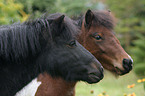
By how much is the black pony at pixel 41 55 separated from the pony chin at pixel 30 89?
0.11 ft

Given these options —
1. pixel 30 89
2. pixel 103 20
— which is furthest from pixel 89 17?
pixel 30 89

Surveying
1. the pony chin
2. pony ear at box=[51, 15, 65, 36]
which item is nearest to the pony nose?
pony ear at box=[51, 15, 65, 36]

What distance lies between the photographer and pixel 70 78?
82.2 inches

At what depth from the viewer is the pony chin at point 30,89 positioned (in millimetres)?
1965

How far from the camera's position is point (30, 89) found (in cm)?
199

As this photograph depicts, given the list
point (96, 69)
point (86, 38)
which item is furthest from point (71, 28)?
point (86, 38)

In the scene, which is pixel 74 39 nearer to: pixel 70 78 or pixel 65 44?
pixel 65 44

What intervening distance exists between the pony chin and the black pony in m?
0.04

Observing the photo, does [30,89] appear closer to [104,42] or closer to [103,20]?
[104,42]

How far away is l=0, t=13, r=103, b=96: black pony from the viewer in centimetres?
193

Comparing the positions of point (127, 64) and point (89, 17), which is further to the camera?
point (89, 17)

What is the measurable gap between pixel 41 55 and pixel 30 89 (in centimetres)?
35

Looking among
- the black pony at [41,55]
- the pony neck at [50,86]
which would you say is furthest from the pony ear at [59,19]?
the pony neck at [50,86]

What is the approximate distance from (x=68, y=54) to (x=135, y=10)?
1796 cm
